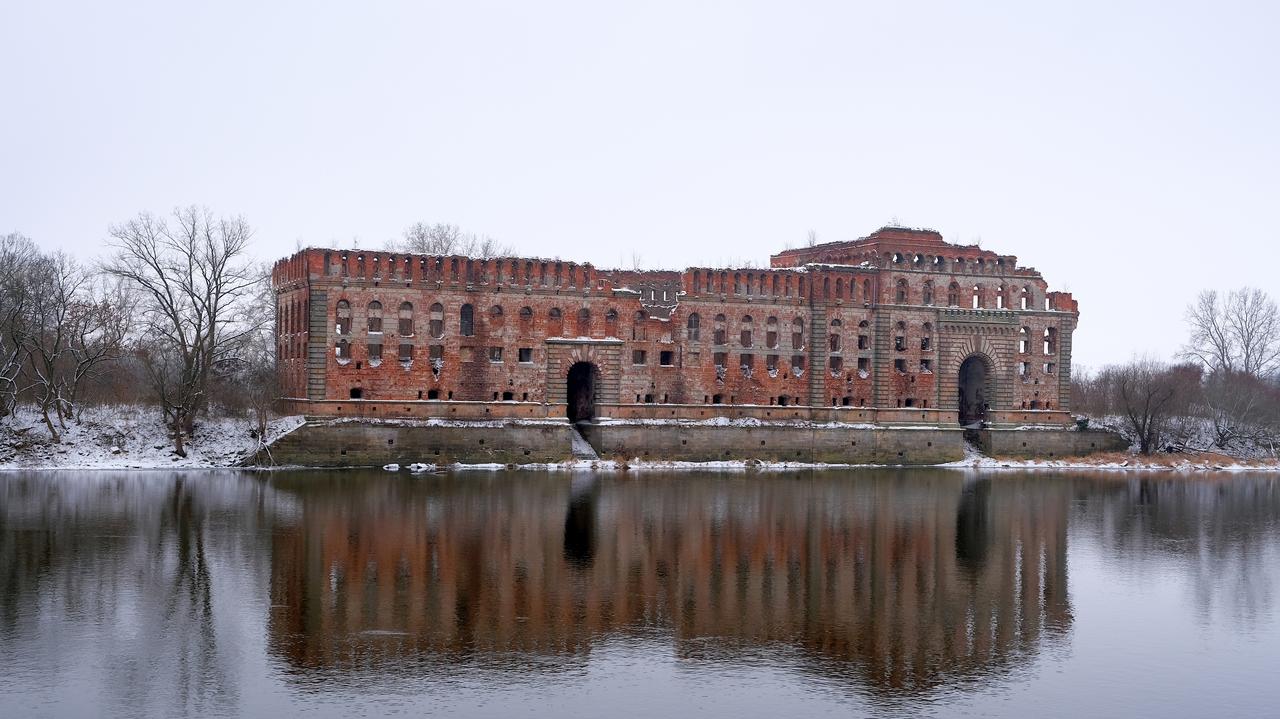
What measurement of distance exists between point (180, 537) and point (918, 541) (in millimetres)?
18347

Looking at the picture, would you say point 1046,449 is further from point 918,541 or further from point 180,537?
point 180,537

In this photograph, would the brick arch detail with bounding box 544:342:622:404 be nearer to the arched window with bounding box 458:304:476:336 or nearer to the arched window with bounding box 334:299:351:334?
the arched window with bounding box 458:304:476:336

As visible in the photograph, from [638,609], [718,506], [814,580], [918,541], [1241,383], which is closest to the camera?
[638,609]

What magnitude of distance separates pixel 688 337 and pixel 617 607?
4038cm

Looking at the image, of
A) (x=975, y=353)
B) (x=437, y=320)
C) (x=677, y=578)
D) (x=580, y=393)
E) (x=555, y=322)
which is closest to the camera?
(x=677, y=578)

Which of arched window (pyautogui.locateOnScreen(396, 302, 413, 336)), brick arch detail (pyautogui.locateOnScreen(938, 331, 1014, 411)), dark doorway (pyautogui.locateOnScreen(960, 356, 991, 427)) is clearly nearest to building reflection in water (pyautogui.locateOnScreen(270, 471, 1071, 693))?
arched window (pyautogui.locateOnScreen(396, 302, 413, 336))

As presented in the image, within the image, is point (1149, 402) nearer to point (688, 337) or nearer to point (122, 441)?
point (688, 337)

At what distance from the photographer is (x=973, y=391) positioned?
71062 millimetres

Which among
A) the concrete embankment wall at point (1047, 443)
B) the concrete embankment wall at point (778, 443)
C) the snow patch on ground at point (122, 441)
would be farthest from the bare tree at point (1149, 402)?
the snow patch on ground at point (122, 441)

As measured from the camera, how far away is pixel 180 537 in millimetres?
32219

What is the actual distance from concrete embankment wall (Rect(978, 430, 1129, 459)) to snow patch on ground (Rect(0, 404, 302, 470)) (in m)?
34.1

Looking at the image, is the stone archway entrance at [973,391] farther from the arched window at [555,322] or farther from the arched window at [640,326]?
the arched window at [555,322]

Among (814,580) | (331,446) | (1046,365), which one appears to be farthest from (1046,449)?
(814,580)

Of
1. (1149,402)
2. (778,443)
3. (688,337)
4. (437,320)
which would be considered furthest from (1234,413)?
(437,320)
